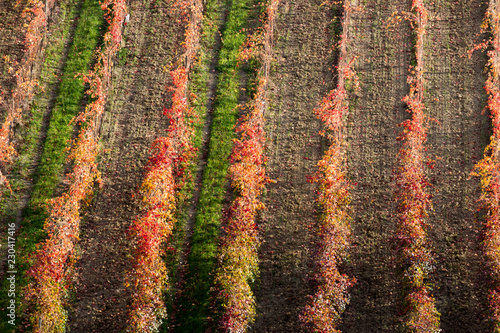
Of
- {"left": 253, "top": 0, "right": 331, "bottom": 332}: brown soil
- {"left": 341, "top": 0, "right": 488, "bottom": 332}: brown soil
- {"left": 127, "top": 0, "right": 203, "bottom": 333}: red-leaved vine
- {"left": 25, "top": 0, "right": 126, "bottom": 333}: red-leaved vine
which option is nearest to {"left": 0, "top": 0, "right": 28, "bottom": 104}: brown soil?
{"left": 25, "top": 0, "right": 126, "bottom": 333}: red-leaved vine

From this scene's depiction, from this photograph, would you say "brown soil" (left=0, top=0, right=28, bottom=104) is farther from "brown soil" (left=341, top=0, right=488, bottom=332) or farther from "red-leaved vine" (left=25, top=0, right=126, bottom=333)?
"brown soil" (left=341, top=0, right=488, bottom=332)

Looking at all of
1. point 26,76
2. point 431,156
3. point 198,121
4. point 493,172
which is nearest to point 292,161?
point 198,121

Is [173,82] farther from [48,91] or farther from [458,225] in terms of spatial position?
[458,225]

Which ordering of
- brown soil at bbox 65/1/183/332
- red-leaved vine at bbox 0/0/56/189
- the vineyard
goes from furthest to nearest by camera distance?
red-leaved vine at bbox 0/0/56/189 < brown soil at bbox 65/1/183/332 < the vineyard

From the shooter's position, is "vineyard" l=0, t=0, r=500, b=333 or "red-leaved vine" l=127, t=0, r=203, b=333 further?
"vineyard" l=0, t=0, r=500, b=333

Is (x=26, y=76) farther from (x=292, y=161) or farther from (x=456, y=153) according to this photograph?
(x=456, y=153)

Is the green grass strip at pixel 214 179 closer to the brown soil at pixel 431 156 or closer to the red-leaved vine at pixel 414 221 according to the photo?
the brown soil at pixel 431 156
